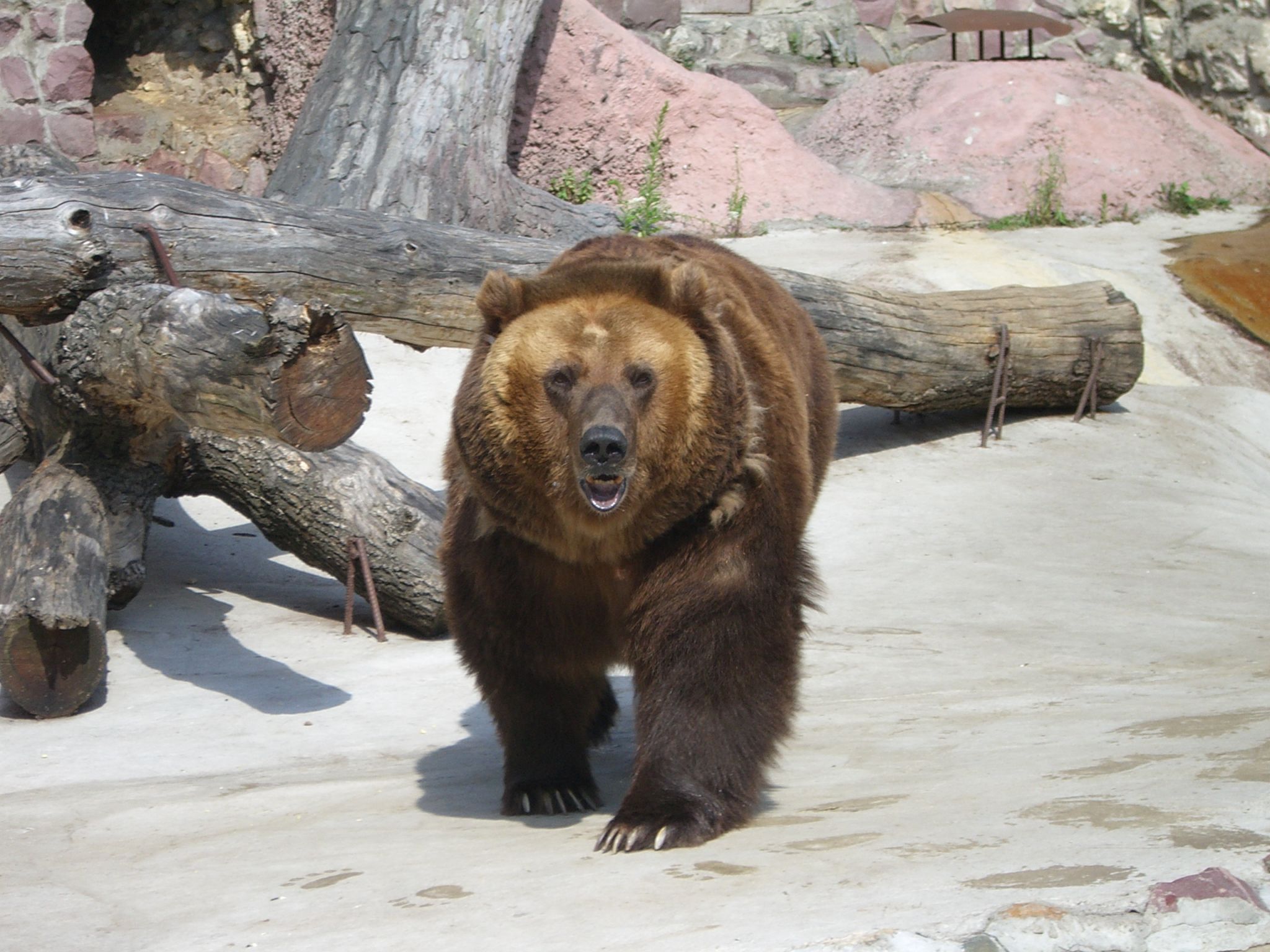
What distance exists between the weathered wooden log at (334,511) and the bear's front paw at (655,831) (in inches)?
109

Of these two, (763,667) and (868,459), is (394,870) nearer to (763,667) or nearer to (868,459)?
(763,667)

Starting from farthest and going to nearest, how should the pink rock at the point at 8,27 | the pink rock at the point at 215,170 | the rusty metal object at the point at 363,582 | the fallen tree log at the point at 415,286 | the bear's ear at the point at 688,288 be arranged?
the pink rock at the point at 215,170 < the pink rock at the point at 8,27 < the rusty metal object at the point at 363,582 < the fallen tree log at the point at 415,286 < the bear's ear at the point at 688,288

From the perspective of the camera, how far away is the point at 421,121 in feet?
33.7

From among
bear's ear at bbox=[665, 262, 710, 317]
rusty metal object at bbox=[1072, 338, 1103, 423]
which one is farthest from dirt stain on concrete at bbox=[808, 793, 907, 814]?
rusty metal object at bbox=[1072, 338, 1103, 423]

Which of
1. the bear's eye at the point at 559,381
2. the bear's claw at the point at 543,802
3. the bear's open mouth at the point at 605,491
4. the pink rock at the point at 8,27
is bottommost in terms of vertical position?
the bear's claw at the point at 543,802

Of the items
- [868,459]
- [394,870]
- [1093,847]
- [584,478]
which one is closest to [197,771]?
[394,870]

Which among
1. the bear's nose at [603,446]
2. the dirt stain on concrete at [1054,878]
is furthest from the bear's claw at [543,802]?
the dirt stain on concrete at [1054,878]

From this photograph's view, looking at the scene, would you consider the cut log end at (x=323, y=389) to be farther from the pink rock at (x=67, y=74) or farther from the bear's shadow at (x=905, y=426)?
the pink rock at (x=67, y=74)

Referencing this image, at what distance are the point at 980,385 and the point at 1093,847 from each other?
21.0ft

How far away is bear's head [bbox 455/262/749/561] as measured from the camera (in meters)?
3.41

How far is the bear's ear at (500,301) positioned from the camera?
3.55 m

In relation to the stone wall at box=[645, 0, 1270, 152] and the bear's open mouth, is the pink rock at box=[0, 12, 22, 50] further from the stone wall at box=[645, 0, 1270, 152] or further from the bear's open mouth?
the bear's open mouth

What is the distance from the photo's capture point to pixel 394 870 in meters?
3.09

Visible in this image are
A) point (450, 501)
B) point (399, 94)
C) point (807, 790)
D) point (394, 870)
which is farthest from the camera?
point (399, 94)
